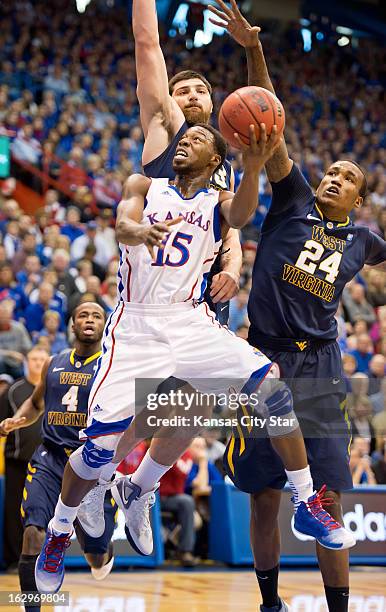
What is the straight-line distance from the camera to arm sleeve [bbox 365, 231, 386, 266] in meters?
6.65

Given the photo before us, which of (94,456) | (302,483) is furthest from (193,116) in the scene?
(302,483)

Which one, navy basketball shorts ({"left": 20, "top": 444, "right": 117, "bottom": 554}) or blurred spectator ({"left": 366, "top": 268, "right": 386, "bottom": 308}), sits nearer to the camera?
navy basketball shorts ({"left": 20, "top": 444, "right": 117, "bottom": 554})

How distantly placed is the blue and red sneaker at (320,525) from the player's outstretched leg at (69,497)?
3.74ft

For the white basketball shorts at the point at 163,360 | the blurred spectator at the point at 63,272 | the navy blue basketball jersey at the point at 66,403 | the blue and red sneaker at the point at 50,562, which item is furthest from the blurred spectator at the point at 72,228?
the white basketball shorts at the point at 163,360

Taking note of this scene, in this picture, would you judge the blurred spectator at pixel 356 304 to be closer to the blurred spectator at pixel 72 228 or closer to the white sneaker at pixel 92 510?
the blurred spectator at pixel 72 228

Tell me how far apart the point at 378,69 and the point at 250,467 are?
25.2 m

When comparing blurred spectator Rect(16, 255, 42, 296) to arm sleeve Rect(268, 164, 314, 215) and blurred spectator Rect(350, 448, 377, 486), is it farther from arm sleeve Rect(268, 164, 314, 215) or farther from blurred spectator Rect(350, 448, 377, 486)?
arm sleeve Rect(268, 164, 314, 215)

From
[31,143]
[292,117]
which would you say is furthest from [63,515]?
[292,117]

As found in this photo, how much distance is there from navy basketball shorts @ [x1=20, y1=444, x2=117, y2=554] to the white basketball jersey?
235 centimetres

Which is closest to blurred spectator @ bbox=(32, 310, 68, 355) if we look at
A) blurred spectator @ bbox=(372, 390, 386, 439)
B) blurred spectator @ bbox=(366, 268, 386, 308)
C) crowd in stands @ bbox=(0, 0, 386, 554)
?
crowd in stands @ bbox=(0, 0, 386, 554)

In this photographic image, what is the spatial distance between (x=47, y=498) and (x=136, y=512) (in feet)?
4.94

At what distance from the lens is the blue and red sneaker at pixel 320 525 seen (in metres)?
5.69

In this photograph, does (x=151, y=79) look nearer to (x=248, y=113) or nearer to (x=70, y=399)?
(x=248, y=113)

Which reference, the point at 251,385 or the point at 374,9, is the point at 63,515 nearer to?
the point at 251,385
